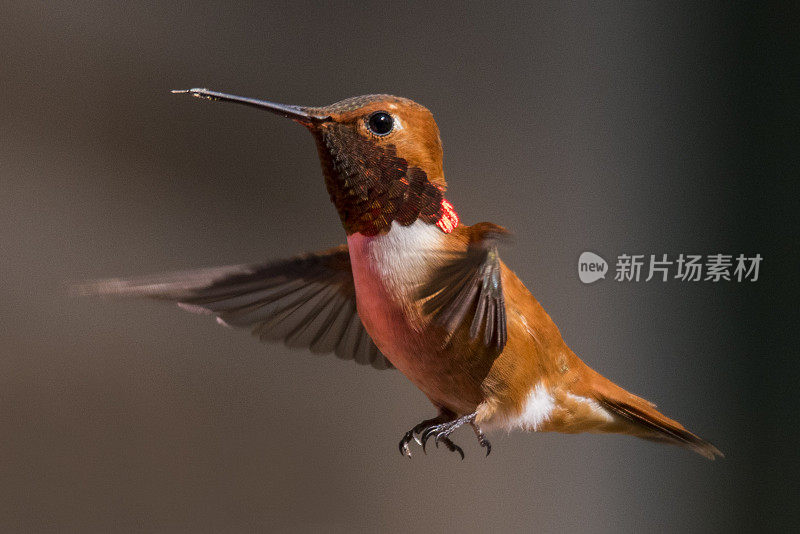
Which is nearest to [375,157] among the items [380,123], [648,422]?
[380,123]

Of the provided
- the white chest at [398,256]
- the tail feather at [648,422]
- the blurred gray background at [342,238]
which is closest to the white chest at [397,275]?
the white chest at [398,256]

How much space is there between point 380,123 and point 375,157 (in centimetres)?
2

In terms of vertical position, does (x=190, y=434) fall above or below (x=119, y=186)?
below

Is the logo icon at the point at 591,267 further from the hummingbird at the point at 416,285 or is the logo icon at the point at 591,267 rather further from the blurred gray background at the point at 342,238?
the hummingbird at the point at 416,285

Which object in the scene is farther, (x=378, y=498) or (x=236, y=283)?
(x=378, y=498)

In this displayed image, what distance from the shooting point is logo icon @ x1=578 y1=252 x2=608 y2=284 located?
3.13 feet

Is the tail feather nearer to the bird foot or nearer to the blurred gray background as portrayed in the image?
the bird foot

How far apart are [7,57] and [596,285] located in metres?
0.80

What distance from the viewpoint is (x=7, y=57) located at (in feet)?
2.92

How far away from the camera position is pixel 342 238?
3.34 feet

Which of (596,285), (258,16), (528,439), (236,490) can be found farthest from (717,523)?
(258,16)

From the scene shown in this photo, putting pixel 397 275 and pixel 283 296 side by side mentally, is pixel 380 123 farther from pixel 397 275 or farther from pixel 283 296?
pixel 283 296

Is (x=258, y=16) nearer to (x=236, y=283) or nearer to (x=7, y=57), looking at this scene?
(x=7, y=57)

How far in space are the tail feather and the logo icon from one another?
30 cm
